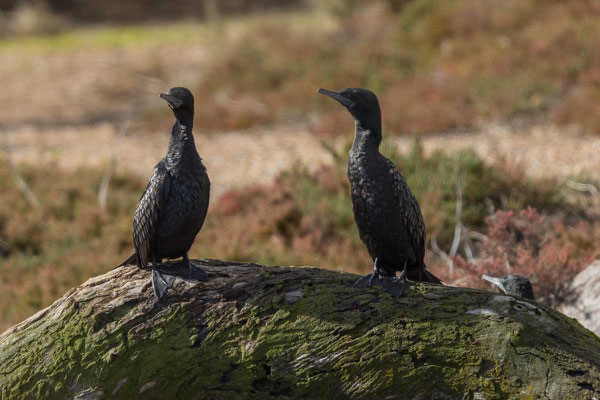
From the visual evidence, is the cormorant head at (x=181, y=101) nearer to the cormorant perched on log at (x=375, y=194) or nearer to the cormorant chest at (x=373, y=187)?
the cormorant perched on log at (x=375, y=194)

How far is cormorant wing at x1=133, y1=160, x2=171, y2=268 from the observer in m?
3.69

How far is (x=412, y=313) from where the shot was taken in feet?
11.5

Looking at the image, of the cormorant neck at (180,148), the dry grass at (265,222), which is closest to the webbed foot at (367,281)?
the cormorant neck at (180,148)

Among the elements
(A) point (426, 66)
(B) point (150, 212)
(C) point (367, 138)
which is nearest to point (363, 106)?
(C) point (367, 138)

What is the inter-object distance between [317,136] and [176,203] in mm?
8151

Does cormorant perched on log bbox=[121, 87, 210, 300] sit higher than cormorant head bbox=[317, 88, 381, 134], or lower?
lower

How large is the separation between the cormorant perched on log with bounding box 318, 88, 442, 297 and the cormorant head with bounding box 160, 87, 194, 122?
0.74 metres

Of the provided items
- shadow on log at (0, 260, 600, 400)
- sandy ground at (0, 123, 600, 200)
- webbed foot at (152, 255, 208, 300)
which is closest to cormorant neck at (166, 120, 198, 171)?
webbed foot at (152, 255, 208, 300)

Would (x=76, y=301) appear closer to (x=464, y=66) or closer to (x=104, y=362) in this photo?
(x=104, y=362)

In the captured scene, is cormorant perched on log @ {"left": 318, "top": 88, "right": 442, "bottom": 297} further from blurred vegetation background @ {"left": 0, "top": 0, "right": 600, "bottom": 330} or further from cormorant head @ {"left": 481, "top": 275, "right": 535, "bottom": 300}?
blurred vegetation background @ {"left": 0, "top": 0, "right": 600, "bottom": 330}

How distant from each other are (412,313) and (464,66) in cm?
968

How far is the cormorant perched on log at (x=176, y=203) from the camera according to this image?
3674 millimetres

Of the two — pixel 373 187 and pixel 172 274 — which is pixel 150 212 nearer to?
pixel 172 274

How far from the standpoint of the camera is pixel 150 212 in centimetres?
373
